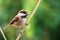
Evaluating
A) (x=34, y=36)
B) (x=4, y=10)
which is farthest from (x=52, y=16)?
(x=4, y=10)

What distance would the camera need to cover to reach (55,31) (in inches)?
81.4

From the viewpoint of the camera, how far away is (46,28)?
207cm

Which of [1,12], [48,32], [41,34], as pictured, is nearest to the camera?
[1,12]

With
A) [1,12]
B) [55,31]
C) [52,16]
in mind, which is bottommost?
[55,31]

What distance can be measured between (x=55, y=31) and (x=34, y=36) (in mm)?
233

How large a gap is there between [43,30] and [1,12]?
0.40 m

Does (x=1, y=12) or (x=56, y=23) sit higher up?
(x=1, y=12)

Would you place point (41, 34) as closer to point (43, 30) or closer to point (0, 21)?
point (43, 30)

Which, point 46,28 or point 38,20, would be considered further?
point 46,28

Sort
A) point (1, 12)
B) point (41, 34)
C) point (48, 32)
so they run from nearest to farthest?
1. point (1, 12)
2. point (41, 34)
3. point (48, 32)

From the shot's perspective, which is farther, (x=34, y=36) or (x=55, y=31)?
(x=55, y=31)

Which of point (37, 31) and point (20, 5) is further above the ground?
point (20, 5)

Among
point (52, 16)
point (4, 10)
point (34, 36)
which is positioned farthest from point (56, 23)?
point (4, 10)

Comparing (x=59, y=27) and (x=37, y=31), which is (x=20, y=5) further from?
(x=59, y=27)
